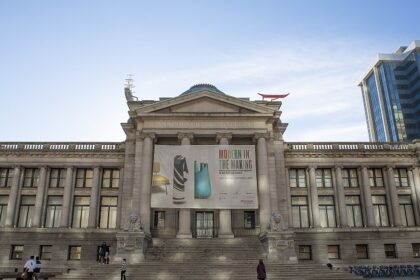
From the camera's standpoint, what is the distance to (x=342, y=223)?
4153 centimetres

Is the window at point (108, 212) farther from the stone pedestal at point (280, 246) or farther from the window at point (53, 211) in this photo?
the stone pedestal at point (280, 246)

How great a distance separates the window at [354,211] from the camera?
140 ft

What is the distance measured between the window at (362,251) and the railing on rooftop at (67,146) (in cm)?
2846

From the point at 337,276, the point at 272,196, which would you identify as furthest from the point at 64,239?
the point at 337,276

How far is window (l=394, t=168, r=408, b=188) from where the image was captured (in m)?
43.9

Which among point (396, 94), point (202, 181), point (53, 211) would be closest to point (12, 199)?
point (53, 211)

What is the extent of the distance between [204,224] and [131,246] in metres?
9.31

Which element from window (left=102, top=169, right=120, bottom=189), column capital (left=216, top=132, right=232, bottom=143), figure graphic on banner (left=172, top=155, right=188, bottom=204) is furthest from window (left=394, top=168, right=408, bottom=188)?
window (left=102, top=169, right=120, bottom=189)

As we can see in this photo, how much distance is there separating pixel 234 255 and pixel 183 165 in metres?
9.88

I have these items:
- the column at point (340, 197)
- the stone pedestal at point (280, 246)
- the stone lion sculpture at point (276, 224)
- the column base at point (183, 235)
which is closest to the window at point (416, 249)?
the column at point (340, 197)

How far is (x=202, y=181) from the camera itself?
120 feet

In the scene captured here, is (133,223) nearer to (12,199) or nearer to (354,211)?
(12,199)

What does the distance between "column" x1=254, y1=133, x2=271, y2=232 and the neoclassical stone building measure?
0.10 metres

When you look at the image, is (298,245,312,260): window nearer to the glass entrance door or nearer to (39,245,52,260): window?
the glass entrance door
